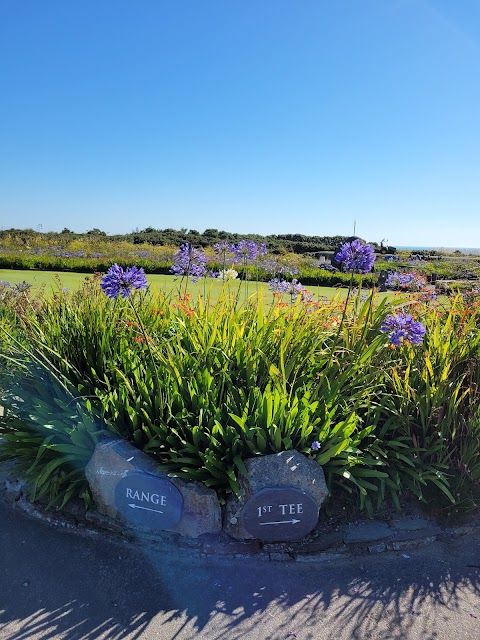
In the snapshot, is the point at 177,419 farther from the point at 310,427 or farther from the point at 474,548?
the point at 474,548

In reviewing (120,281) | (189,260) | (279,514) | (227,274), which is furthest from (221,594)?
(227,274)

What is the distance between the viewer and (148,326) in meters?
3.52

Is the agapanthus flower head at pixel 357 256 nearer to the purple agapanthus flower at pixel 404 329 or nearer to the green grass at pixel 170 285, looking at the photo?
the purple agapanthus flower at pixel 404 329

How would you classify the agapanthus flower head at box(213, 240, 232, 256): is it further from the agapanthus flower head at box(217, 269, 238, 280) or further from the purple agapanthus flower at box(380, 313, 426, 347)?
the purple agapanthus flower at box(380, 313, 426, 347)

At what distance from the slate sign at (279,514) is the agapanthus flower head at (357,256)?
132 cm

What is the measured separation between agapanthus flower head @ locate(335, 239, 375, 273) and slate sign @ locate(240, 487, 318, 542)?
4.34 feet

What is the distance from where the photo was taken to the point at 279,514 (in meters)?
2.30

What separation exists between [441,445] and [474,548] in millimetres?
522

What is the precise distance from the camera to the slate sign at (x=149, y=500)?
2309 mm

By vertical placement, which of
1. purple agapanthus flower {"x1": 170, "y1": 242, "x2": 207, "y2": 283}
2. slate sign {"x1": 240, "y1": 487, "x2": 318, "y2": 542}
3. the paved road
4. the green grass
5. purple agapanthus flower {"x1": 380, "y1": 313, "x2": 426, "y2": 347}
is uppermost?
purple agapanthus flower {"x1": 170, "y1": 242, "x2": 207, "y2": 283}

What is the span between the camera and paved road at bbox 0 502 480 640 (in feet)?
6.22

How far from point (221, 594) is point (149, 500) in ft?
1.79

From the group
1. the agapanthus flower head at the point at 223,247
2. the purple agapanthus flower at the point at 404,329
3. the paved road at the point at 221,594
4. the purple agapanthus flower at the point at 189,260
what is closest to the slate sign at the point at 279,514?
the paved road at the point at 221,594

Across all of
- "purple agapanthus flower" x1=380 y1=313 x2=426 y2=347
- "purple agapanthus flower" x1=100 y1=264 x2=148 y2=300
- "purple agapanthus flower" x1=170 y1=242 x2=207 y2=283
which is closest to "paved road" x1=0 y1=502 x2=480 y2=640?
"purple agapanthus flower" x1=380 y1=313 x2=426 y2=347
